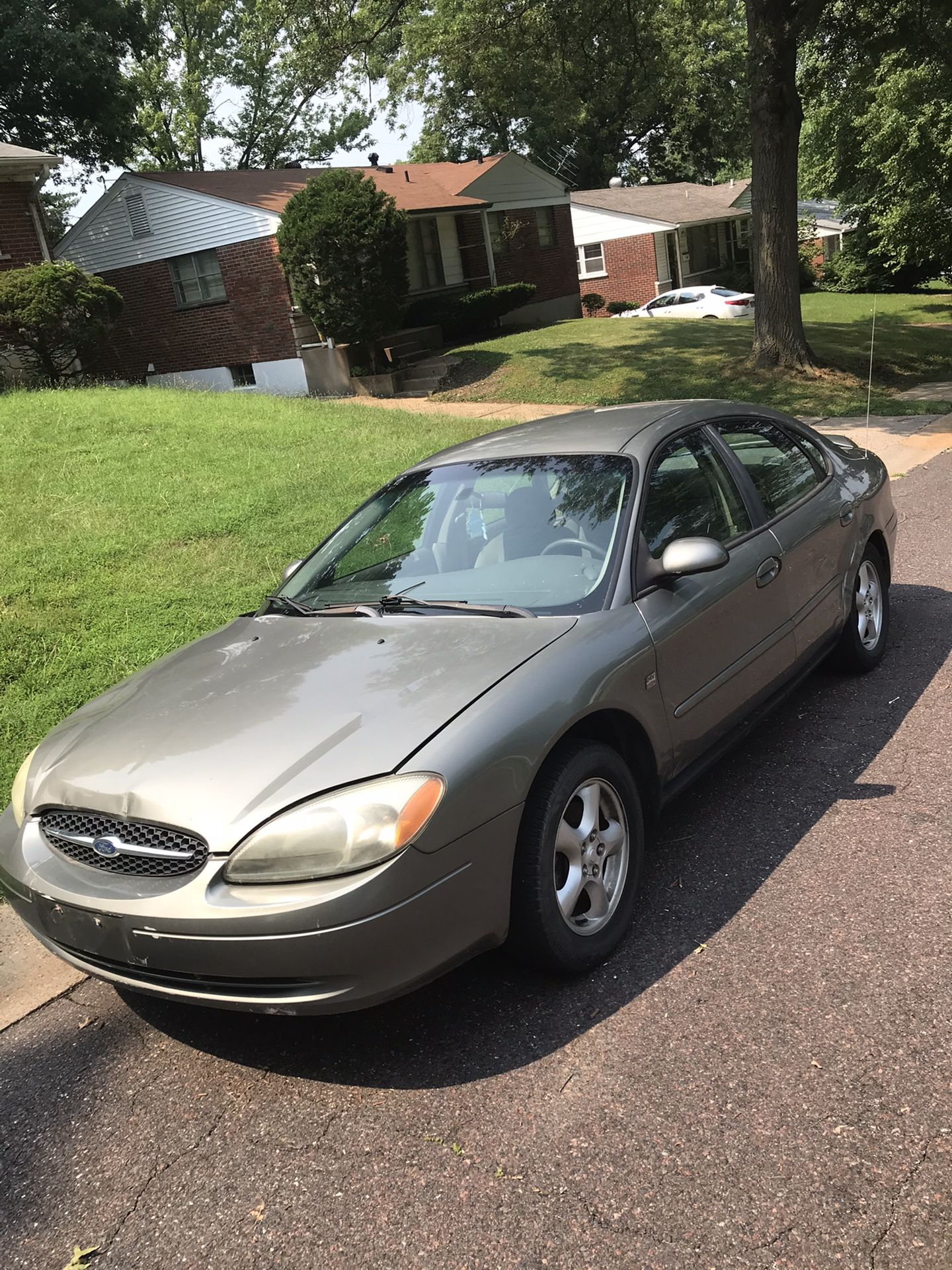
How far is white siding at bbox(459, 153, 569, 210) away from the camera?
92.0 feet

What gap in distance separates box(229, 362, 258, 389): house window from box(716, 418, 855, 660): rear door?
1938 cm

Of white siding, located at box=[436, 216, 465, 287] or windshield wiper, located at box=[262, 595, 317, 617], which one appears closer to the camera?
windshield wiper, located at box=[262, 595, 317, 617]

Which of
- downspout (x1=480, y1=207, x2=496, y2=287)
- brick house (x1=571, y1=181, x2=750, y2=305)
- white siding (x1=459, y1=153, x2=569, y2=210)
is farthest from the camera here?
brick house (x1=571, y1=181, x2=750, y2=305)

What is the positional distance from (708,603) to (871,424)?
36.7 feet

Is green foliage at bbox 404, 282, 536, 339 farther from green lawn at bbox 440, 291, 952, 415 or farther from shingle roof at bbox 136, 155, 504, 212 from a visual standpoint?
shingle roof at bbox 136, 155, 504, 212

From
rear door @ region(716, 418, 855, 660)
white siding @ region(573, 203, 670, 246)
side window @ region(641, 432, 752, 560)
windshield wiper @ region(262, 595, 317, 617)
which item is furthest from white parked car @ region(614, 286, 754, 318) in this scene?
windshield wiper @ region(262, 595, 317, 617)

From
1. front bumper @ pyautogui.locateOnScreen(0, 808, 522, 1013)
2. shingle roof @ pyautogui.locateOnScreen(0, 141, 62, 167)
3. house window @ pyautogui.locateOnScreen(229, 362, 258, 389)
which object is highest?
shingle roof @ pyautogui.locateOnScreen(0, 141, 62, 167)

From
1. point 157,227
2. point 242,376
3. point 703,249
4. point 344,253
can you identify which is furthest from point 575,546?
point 703,249

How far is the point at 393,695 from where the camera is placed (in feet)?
9.77

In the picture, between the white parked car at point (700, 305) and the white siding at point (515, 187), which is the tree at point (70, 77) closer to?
the white siding at point (515, 187)

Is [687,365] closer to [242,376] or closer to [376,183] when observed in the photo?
[242,376]

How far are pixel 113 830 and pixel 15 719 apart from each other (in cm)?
278

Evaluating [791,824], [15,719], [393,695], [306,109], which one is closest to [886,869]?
[791,824]

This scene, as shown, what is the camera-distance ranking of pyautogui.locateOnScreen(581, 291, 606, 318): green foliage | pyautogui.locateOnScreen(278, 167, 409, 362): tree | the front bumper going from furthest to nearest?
pyautogui.locateOnScreen(581, 291, 606, 318): green foliage → pyautogui.locateOnScreen(278, 167, 409, 362): tree → the front bumper
